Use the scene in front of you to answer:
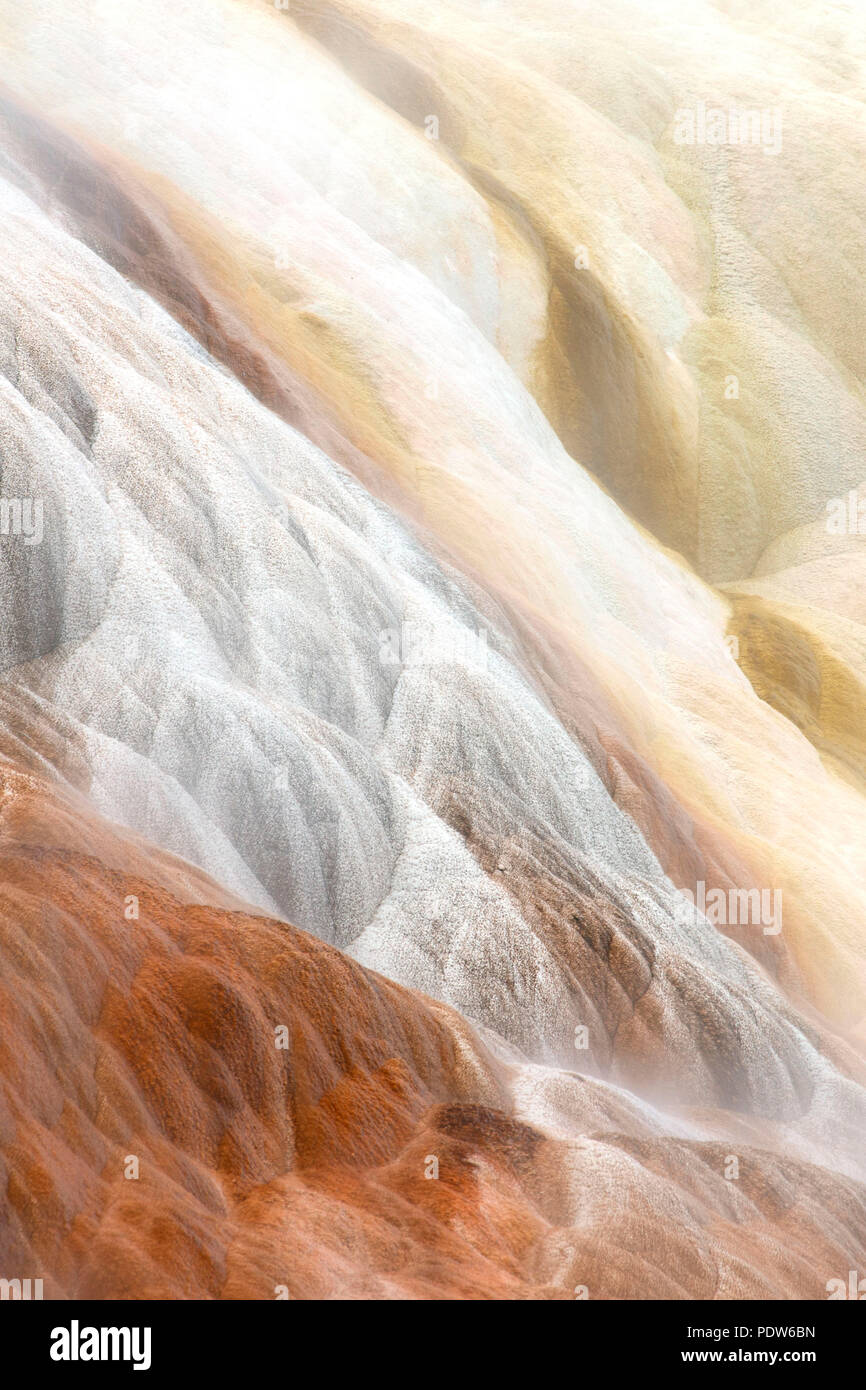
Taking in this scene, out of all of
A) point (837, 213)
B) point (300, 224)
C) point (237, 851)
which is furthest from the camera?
point (837, 213)

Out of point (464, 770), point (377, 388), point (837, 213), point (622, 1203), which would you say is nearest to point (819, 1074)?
point (464, 770)

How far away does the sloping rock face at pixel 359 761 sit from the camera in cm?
823

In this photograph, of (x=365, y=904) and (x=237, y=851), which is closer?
(x=237, y=851)

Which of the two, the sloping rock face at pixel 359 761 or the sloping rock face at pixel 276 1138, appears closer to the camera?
the sloping rock face at pixel 276 1138

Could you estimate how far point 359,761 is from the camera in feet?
41.6

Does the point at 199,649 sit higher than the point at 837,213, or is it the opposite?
the point at 837,213

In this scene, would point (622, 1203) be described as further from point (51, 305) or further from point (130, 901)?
point (51, 305)

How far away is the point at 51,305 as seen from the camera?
13805mm

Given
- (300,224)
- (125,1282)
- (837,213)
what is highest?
(837,213)

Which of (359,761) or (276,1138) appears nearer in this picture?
(276,1138)

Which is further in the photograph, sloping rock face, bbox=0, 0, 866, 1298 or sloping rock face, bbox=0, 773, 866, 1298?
sloping rock face, bbox=0, 0, 866, 1298

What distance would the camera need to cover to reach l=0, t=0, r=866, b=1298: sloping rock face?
324 inches

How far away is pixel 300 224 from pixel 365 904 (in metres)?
15.7

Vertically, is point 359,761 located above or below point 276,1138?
above
